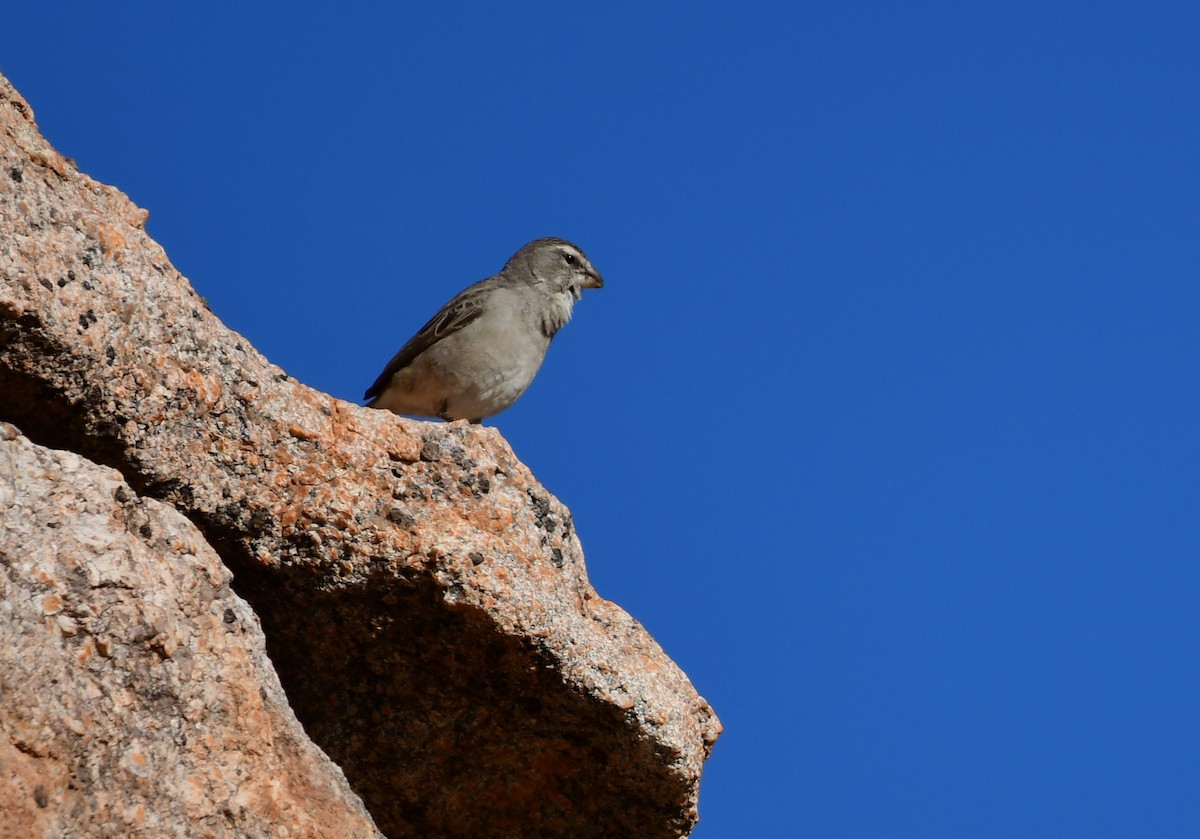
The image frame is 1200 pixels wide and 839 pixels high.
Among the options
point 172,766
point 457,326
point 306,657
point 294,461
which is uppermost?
point 457,326

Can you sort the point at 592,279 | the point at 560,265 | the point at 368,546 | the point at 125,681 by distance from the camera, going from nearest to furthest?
the point at 125,681, the point at 368,546, the point at 560,265, the point at 592,279

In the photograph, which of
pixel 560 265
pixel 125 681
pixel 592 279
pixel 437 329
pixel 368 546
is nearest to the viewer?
pixel 125 681

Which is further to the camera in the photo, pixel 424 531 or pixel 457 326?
pixel 457 326

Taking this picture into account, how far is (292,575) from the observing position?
5.08 meters

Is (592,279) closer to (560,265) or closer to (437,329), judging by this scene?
(560,265)

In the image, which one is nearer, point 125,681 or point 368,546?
point 125,681

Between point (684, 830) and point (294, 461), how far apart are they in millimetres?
2219

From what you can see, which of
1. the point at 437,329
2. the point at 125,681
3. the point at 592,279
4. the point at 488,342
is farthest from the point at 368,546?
the point at 592,279

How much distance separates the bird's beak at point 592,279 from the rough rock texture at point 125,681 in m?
6.96

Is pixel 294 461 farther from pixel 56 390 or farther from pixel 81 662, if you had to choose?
pixel 81 662

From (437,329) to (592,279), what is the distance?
1465 mm

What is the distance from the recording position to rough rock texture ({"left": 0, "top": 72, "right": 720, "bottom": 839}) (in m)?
4.68

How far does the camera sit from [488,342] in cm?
998

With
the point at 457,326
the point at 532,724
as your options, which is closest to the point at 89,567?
the point at 532,724
